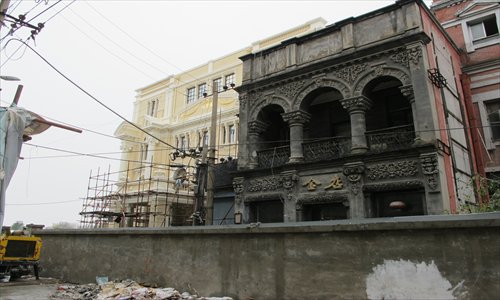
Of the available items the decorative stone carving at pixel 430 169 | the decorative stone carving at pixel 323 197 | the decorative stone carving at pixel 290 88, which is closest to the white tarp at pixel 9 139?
the decorative stone carving at pixel 323 197

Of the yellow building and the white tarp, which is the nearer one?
the white tarp

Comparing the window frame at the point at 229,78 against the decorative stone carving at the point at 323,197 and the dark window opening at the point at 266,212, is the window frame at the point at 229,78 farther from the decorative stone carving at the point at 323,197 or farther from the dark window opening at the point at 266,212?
the decorative stone carving at the point at 323,197

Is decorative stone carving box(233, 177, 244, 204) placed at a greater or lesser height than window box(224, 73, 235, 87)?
lesser

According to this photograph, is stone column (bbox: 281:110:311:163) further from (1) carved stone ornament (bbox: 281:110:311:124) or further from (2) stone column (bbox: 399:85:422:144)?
(2) stone column (bbox: 399:85:422:144)

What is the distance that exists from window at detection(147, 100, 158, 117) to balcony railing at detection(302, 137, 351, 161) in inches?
938

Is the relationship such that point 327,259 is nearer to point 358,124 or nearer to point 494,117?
point 358,124

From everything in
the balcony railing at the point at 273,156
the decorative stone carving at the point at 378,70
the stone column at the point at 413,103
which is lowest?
the balcony railing at the point at 273,156

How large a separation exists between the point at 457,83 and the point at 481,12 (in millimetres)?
4348

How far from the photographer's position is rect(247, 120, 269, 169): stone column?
1780cm

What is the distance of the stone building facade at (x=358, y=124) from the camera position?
13.4 meters

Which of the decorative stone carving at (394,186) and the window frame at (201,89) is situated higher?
the window frame at (201,89)

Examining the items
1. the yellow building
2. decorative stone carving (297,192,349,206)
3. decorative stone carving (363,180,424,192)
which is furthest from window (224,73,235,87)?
decorative stone carving (363,180,424,192)

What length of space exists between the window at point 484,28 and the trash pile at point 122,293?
737 inches

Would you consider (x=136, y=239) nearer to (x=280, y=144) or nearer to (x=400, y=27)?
(x=280, y=144)
